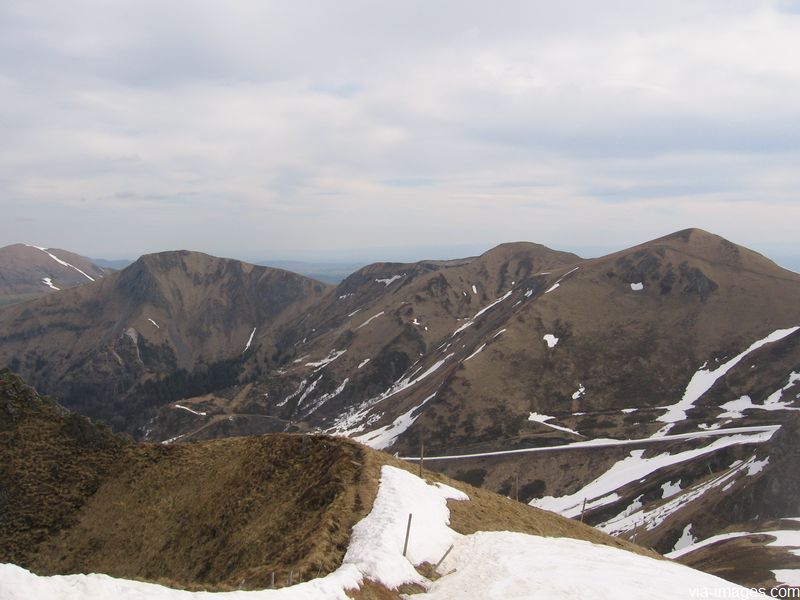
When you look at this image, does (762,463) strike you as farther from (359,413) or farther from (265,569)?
(359,413)

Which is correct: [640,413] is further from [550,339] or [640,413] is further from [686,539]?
[686,539]

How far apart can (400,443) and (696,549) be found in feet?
323

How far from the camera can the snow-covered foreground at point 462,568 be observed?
18847 mm

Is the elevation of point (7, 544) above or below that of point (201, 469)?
below

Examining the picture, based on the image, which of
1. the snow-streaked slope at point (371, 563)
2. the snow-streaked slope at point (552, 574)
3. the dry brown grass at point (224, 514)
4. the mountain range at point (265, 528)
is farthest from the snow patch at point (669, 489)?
the dry brown grass at point (224, 514)

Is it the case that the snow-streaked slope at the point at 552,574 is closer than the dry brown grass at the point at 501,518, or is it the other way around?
the snow-streaked slope at the point at 552,574

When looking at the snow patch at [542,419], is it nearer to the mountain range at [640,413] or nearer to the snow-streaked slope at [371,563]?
the mountain range at [640,413]

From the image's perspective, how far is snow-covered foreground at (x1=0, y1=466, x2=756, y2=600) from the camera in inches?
742

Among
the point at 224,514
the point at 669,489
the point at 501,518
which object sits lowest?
the point at 669,489

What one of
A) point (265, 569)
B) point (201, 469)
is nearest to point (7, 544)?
point (201, 469)

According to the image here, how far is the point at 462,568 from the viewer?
25.5 m

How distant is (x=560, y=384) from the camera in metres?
164

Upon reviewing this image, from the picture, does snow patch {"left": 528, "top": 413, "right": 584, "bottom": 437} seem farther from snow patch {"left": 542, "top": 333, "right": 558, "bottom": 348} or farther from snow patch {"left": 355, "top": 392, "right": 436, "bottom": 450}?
snow patch {"left": 355, "top": 392, "right": 436, "bottom": 450}

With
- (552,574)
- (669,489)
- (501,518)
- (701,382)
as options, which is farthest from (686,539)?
(701,382)
